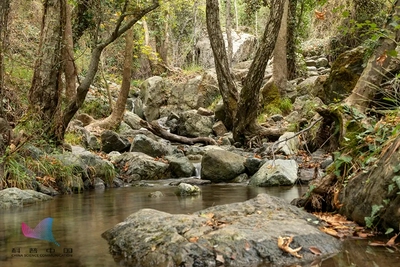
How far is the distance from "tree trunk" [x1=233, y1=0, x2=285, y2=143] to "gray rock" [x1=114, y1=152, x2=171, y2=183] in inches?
122

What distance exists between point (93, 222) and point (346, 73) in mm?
8430

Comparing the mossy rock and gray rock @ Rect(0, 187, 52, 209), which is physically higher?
the mossy rock

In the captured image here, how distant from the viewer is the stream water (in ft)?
10.9

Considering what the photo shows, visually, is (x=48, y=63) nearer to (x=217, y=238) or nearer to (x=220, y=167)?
(x=220, y=167)

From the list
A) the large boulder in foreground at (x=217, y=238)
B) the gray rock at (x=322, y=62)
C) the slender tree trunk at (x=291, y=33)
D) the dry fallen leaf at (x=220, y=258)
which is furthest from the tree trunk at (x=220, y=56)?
the dry fallen leaf at (x=220, y=258)

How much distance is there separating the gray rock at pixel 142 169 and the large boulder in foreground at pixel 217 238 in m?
5.27

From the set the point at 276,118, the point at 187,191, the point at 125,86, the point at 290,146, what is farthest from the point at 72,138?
the point at 276,118

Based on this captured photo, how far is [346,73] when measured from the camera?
11.5 meters

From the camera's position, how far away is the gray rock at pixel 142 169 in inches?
364

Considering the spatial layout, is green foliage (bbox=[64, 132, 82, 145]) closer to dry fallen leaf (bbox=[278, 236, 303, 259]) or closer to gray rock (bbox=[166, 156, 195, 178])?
gray rock (bbox=[166, 156, 195, 178])

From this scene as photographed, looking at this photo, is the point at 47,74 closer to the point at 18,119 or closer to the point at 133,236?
the point at 18,119

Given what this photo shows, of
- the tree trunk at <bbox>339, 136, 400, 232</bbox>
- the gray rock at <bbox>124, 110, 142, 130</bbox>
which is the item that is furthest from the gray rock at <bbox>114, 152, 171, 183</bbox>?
the gray rock at <bbox>124, 110, 142, 130</bbox>

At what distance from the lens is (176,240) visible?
10.7ft
